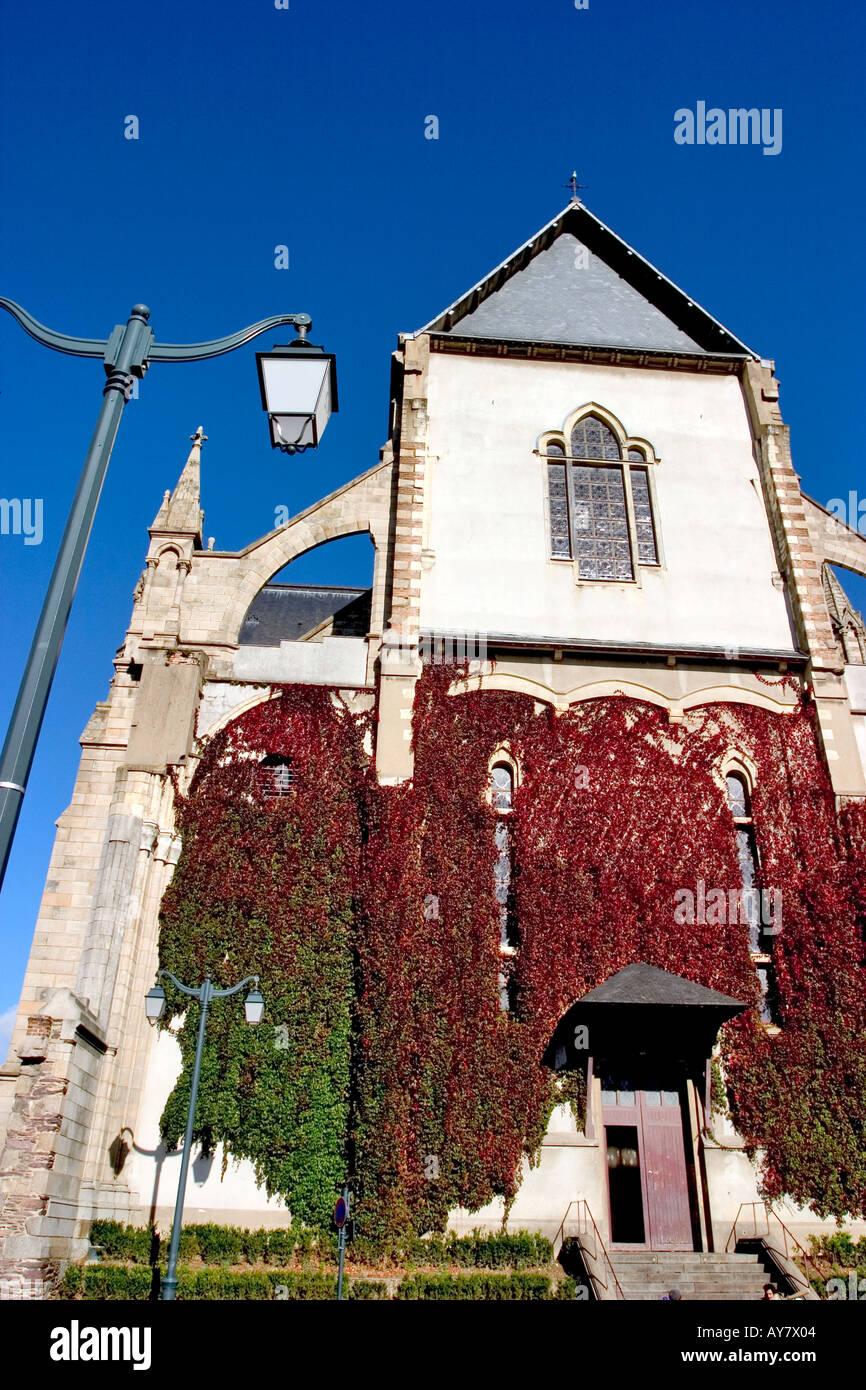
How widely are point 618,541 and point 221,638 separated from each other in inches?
336

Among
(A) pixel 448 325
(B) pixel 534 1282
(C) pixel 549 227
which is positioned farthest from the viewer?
(C) pixel 549 227

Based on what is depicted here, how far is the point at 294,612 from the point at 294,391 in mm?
20728

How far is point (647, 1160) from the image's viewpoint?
50.5 ft

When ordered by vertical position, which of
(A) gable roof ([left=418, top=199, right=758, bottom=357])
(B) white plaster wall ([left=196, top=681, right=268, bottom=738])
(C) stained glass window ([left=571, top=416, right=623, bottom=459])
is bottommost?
(B) white plaster wall ([left=196, top=681, right=268, bottom=738])

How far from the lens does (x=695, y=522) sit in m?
21.2

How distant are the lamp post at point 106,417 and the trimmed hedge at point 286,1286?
9.85 meters

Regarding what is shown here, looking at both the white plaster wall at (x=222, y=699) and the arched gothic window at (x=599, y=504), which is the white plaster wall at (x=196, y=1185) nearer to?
the white plaster wall at (x=222, y=699)

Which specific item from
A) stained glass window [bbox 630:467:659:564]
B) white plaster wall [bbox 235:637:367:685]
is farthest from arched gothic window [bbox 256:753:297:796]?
stained glass window [bbox 630:467:659:564]

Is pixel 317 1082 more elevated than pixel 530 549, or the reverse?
pixel 530 549

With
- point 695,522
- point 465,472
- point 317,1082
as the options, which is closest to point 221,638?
point 465,472

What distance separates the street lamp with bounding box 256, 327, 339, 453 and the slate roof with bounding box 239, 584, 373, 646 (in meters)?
16.2

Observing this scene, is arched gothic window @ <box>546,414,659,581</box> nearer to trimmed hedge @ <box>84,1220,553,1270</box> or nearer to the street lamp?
trimmed hedge @ <box>84,1220,553,1270</box>

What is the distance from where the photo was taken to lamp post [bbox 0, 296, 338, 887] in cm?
573

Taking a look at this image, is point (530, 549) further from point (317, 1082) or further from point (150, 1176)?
point (150, 1176)
